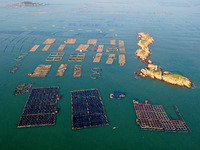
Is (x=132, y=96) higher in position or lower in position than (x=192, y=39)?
lower

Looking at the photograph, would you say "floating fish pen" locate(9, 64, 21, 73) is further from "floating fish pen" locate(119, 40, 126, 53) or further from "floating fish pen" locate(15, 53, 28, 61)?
"floating fish pen" locate(119, 40, 126, 53)

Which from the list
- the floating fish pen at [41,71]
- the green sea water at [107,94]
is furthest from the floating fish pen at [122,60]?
the floating fish pen at [41,71]

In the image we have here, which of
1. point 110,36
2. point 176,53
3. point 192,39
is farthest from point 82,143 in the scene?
point 192,39

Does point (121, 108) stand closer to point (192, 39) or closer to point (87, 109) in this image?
point (87, 109)

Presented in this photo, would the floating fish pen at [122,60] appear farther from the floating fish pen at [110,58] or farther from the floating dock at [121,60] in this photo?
the floating fish pen at [110,58]

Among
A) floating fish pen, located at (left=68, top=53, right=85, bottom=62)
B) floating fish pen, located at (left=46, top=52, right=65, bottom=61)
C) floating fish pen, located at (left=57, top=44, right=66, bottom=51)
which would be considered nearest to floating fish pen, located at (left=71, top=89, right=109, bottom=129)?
floating fish pen, located at (left=68, top=53, right=85, bottom=62)

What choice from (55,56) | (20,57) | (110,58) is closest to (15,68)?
(20,57)
